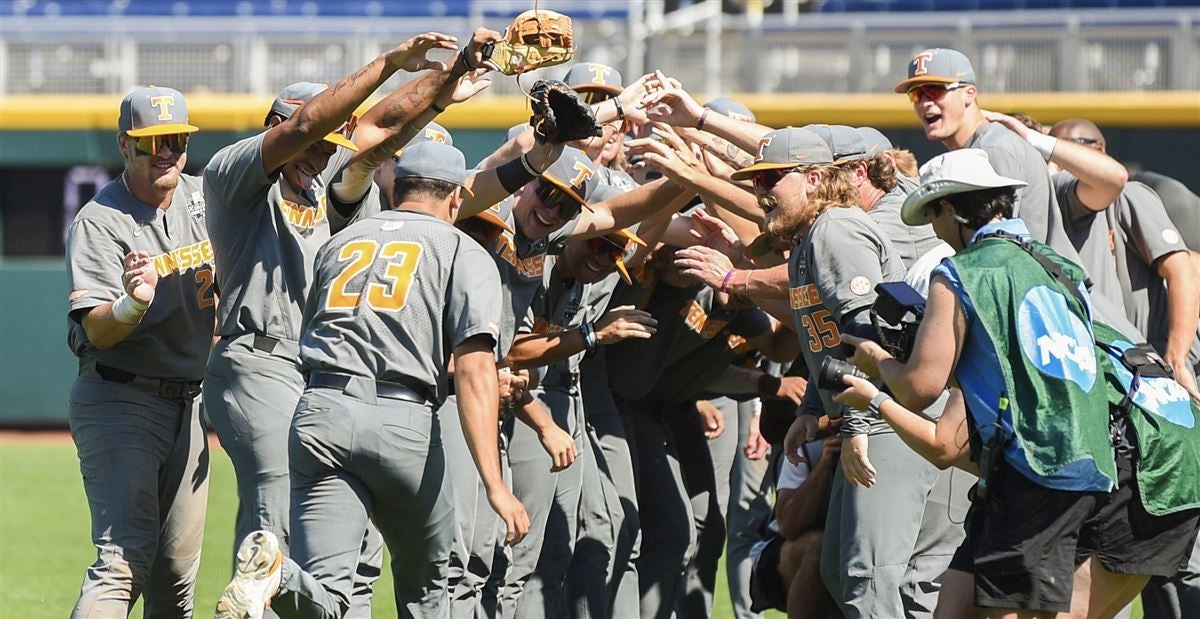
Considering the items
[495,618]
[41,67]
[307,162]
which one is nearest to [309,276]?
[307,162]

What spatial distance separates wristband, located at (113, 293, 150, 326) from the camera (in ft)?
17.7

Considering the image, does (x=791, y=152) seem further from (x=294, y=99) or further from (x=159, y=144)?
(x=159, y=144)

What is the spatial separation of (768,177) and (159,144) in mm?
2339

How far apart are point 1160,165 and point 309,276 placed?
39.5 feet

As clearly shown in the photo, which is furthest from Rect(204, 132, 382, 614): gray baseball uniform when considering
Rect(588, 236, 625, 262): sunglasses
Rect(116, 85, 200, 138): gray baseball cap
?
Rect(588, 236, 625, 262): sunglasses

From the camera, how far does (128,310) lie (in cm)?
545

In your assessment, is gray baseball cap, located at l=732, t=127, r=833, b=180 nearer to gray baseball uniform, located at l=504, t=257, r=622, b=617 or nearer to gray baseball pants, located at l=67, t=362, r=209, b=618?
gray baseball uniform, located at l=504, t=257, r=622, b=617

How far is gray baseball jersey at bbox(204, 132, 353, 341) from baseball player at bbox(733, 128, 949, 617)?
1.67 meters

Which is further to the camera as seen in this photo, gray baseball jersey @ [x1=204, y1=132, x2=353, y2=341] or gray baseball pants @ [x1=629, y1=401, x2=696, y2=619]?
gray baseball pants @ [x1=629, y1=401, x2=696, y2=619]

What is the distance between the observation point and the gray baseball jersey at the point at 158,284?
577 cm

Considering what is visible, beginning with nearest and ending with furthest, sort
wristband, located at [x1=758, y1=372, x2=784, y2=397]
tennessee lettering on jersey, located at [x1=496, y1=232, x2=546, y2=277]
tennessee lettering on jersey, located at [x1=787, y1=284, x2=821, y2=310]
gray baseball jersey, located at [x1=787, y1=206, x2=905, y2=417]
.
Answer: gray baseball jersey, located at [x1=787, y1=206, x2=905, y2=417], tennessee lettering on jersey, located at [x1=787, y1=284, x2=821, y2=310], tennessee lettering on jersey, located at [x1=496, y1=232, x2=546, y2=277], wristband, located at [x1=758, y1=372, x2=784, y2=397]

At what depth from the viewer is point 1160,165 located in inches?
608

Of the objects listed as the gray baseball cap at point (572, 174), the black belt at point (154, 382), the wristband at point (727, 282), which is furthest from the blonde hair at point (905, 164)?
the black belt at point (154, 382)

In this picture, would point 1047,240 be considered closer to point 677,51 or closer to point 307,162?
point 307,162
